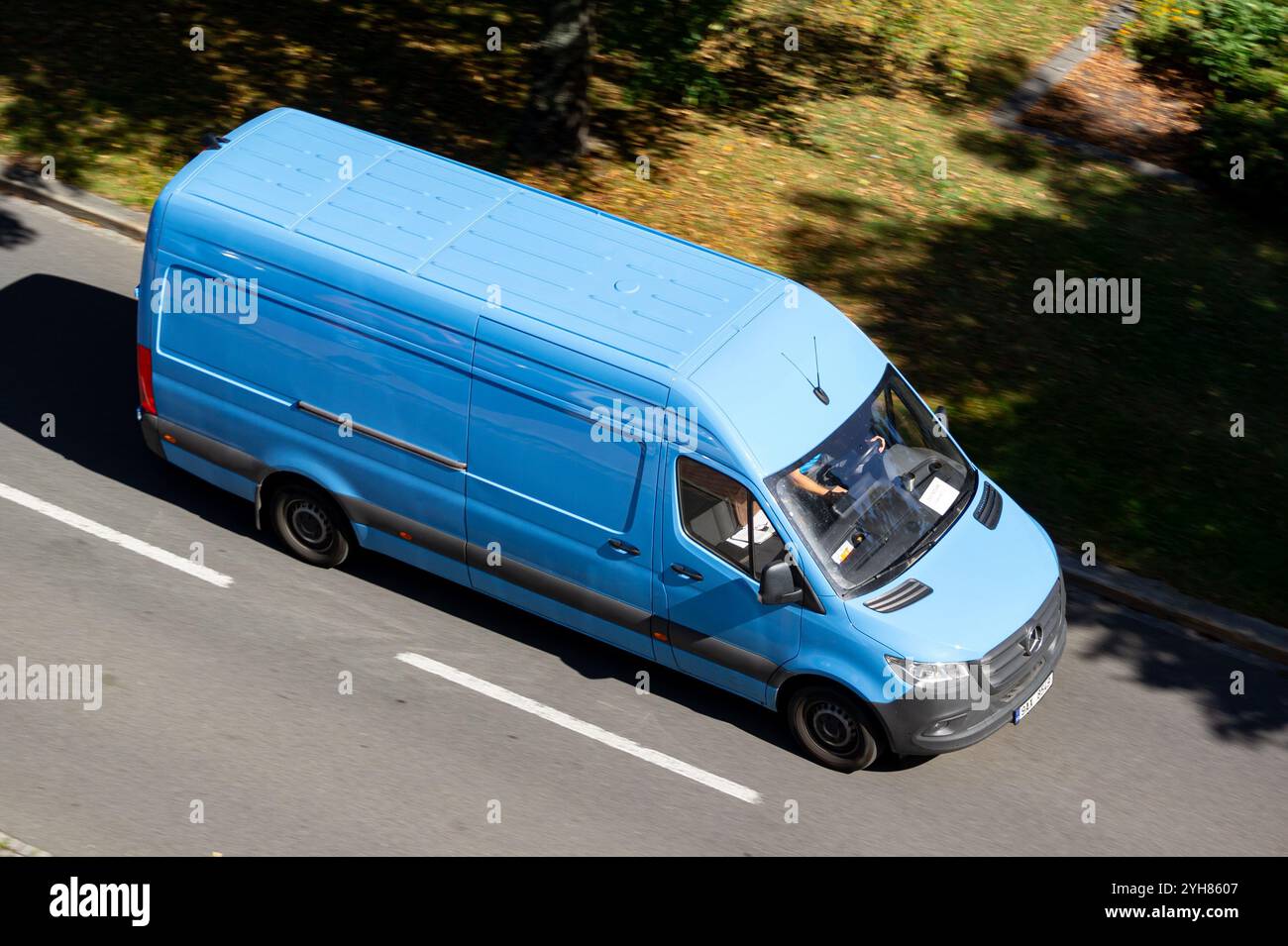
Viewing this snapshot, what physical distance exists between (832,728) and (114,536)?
194 inches

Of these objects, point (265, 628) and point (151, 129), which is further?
point (151, 129)

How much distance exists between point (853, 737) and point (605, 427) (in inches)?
92.2

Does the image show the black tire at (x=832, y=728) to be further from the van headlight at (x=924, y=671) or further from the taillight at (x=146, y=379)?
the taillight at (x=146, y=379)

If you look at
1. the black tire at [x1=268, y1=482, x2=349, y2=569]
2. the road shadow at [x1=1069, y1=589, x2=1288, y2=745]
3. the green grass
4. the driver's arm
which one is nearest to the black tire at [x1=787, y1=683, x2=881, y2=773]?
the driver's arm

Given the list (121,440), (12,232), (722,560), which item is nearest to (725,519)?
(722,560)

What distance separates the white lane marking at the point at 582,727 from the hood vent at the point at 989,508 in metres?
2.22

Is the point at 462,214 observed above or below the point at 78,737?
above

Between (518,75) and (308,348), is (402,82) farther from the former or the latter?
(308,348)

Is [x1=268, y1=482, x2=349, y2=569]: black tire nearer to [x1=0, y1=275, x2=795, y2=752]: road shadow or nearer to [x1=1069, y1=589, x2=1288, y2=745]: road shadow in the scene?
[x1=0, y1=275, x2=795, y2=752]: road shadow

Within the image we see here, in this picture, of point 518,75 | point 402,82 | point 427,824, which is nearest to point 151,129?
point 402,82

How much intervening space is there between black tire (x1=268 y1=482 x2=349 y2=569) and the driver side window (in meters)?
2.47

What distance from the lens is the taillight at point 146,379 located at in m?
9.05

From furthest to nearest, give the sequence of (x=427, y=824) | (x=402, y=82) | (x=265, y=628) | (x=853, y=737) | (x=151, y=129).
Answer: (x=402, y=82) < (x=151, y=129) < (x=265, y=628) < (x=853, y=737) < (x=427, y=824)

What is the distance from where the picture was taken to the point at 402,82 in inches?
571
